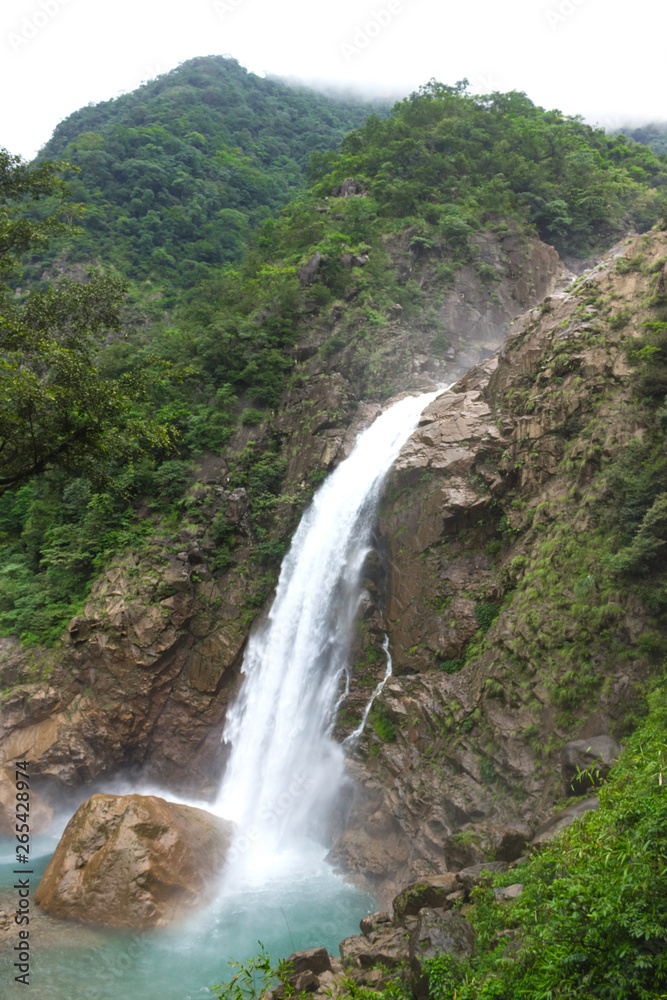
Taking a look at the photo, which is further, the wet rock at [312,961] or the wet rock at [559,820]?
the wet rock at [312,961]

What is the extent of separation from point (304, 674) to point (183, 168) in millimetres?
45718

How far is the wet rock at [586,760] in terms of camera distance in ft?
24.9

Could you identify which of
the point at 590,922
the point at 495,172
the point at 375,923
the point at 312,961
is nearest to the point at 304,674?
the point at 375,923

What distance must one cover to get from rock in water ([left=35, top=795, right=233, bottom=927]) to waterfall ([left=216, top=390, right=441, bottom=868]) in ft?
5.85

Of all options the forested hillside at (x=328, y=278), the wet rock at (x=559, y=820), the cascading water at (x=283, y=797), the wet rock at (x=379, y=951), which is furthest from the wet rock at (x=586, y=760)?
the forested hillside at (x=328, y=278)

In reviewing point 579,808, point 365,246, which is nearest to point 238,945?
point 579,808

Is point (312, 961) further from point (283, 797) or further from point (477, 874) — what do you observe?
point (283, 797)

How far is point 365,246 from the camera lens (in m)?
28.2

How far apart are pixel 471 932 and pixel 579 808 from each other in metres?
2.04

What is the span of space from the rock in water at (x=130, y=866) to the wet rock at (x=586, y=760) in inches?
336

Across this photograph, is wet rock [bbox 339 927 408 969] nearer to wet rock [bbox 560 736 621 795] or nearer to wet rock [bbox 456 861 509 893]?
wet rock [bbox 456 861 509 893]

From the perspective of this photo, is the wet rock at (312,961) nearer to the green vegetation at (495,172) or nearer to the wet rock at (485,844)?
the wet rock at (485,844)

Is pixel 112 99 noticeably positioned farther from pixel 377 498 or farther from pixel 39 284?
pixel 377 498

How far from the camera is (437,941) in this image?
6.13 m
